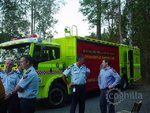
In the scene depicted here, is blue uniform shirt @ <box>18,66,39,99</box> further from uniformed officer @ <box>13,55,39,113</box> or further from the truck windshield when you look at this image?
the truck windshield

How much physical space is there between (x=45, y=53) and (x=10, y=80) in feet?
14.5

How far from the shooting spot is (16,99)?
7109 millimetres

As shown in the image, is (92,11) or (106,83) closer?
(106,83)

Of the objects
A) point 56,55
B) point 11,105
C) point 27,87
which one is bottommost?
point 11,105

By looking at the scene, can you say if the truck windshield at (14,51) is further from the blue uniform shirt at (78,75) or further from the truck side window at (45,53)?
the blue uniform shirt at (78,75)

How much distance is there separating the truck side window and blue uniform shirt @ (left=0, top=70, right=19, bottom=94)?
3.92m

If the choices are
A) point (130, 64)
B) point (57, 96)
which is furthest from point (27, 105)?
point (130, 64)

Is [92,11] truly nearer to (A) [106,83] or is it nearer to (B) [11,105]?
(A) [106,83]

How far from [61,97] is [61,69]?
1.06 m

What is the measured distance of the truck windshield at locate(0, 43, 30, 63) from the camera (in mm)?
11164

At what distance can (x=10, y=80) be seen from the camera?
23.3 ft

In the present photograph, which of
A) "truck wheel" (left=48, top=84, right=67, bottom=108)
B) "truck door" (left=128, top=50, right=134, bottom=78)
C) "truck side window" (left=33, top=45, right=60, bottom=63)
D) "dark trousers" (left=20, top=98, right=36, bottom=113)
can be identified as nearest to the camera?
"dark trousers" (left=20, top=98, right=36, bottom=113)

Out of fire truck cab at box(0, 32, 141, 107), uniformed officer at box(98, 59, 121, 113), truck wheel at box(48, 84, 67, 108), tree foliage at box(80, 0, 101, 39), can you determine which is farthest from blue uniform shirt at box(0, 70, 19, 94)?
tree foliage at box(80, 0, 101, 39)

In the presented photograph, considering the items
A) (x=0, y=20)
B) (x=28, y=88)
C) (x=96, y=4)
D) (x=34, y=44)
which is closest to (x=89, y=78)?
(x=34, y=44)
